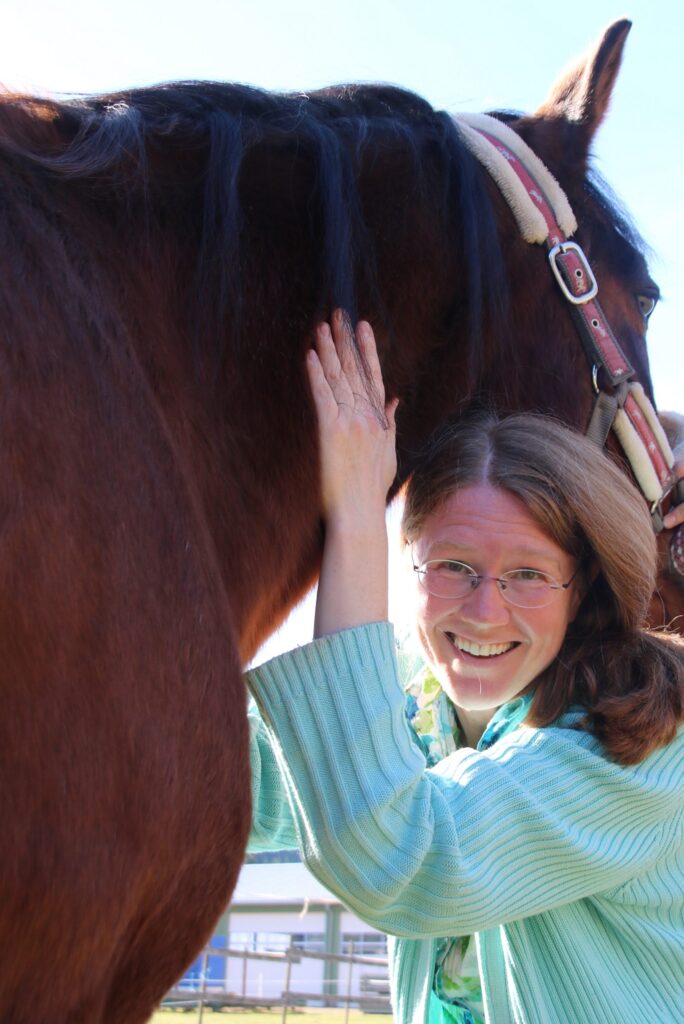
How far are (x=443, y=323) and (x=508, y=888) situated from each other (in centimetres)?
97

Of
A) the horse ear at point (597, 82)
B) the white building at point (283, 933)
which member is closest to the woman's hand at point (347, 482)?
the horse ear at point (597, 82)

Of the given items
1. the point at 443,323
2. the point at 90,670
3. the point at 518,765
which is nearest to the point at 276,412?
the point at 443,323

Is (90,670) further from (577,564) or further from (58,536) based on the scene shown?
(577,564)

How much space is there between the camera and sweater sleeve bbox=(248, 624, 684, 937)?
5.17 feet

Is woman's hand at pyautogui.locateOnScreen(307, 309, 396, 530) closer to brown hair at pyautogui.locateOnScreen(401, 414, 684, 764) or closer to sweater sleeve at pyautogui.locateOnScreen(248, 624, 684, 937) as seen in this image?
sweater sleeve at pyautogui.locateOnScreen(248, 624, 684, 937)

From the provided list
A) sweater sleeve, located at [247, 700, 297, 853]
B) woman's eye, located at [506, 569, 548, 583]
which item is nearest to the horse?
woman's eye, located at [506, 569, 548, 583]

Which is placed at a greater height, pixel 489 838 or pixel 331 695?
pixel 331 695

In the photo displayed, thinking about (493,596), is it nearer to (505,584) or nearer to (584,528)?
(505,584)

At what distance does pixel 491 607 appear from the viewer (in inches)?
80.8

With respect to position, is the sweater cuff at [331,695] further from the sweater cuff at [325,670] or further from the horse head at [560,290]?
the horse head at [560,290]

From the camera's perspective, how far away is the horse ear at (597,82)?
81.9 inches

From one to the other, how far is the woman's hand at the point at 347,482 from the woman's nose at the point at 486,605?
42cm

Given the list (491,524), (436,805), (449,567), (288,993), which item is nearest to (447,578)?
(449,567)

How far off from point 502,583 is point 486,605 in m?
0.07
